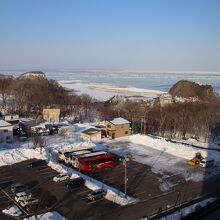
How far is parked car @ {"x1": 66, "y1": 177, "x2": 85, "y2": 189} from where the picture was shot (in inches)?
371

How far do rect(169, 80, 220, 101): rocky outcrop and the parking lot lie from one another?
1867 centimetres

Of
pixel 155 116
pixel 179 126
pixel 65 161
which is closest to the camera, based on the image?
pixel 65 161

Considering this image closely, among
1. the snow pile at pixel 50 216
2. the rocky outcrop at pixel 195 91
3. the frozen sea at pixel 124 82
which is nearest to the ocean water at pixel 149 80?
the frozen sea at pixel 124 82

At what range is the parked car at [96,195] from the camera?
8.60 metres

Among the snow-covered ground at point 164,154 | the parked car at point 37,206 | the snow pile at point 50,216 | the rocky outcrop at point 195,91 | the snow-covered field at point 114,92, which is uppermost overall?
the rocky outcrop at point 195,91

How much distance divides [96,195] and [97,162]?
9.37 feet

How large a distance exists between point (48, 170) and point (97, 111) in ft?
49.2

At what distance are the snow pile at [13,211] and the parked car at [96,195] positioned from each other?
188 centimetres

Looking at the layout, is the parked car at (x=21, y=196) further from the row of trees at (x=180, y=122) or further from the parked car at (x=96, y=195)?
the row of trees at (x=180, y=122)

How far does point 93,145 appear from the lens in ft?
47.3

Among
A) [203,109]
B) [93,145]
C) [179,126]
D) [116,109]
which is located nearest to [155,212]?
[93,145]

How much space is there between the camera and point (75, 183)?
955 cm

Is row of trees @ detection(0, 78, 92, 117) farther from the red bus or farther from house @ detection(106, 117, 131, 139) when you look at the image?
the red bus

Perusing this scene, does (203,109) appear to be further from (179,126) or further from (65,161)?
(65,161)
